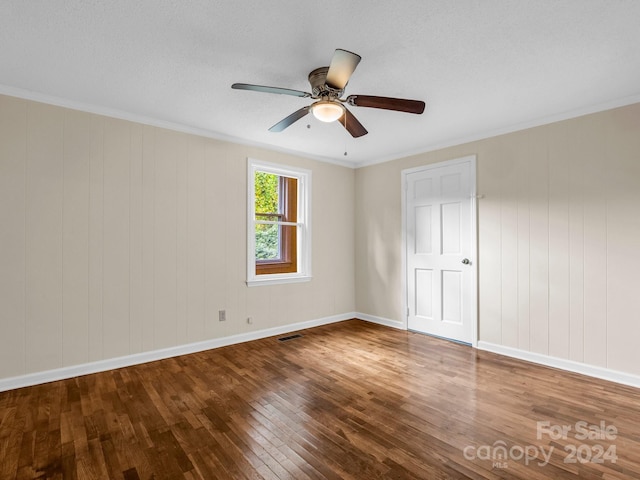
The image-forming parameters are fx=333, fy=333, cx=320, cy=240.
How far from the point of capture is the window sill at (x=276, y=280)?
14.0 feet

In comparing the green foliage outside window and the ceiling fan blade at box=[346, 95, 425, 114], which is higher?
the ceiling fan blade at box=[346, 95, 425, 114]

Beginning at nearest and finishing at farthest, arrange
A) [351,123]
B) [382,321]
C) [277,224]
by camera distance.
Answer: [351,123] < [277,224] < [382,321]

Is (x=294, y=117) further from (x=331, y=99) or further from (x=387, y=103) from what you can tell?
(x=387, y=103)

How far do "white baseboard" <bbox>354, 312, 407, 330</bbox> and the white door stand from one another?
0.49ft

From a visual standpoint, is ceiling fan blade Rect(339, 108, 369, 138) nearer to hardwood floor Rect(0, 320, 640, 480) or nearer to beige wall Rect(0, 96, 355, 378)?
beige wall Rect(0, 96, 355, 378)

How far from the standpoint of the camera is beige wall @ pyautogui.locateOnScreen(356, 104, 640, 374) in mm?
2928

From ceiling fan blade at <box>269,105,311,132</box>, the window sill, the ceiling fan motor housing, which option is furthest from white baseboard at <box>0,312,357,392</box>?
the ceiling fan motor housing

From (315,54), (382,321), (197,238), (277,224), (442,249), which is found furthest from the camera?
(382,321)

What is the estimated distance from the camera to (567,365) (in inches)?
127

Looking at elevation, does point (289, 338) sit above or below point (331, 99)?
below

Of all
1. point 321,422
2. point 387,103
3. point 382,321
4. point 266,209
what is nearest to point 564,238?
point 387,103

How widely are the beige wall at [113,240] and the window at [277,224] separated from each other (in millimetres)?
135

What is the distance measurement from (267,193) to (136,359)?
280 cm

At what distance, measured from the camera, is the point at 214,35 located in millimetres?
2057
